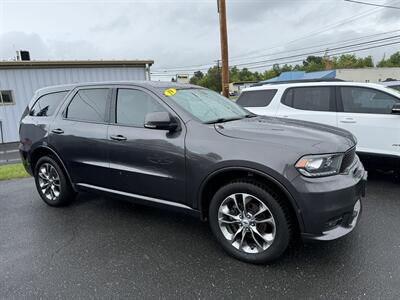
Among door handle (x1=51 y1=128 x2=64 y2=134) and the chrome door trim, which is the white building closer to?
door handle (x1=51 y1=128 x2=64 y2=134)

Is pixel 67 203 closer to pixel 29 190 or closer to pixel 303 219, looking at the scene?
pixel 29 190

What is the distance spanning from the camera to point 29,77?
14.7 metres

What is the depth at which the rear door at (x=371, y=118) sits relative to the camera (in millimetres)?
4941

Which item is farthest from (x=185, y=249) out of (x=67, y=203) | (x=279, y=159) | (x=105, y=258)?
(x=67, y=203)

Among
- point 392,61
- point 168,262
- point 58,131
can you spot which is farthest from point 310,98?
point 392,61

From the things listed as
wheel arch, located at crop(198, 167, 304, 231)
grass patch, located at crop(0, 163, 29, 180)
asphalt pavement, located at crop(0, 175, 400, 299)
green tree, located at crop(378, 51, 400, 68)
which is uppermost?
green tree, located at crop(378, 51, 400, 68)

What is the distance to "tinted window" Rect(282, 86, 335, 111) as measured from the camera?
221 inches

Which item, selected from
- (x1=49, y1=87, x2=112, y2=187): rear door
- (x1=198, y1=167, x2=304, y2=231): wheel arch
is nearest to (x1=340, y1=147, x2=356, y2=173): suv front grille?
(x1=198, y1=167, x2=304, y2=231): wheel arch

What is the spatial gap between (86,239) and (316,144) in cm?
269

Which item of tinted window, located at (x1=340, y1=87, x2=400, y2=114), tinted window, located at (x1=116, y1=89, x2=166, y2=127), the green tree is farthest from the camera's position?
the green tree

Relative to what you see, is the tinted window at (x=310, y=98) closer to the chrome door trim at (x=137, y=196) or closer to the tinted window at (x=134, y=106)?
the tinted window at (x=134, y=106)

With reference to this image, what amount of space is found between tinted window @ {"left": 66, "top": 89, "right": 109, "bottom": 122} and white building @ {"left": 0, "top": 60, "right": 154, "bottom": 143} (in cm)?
1202

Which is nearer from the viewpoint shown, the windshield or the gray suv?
the gray suv

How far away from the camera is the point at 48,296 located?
253 centimetres
